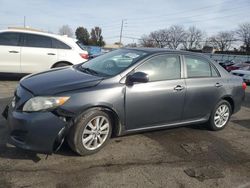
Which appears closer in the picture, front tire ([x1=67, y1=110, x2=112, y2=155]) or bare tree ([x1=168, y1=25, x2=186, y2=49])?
front tire ([x1=67, y1=110, x2=112, y2=155])

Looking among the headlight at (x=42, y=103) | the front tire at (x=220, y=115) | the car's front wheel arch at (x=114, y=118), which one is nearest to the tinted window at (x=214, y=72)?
the front tire at (x=220, y=115)

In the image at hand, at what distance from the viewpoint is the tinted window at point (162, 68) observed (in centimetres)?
450

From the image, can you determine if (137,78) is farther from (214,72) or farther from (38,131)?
(214,72)

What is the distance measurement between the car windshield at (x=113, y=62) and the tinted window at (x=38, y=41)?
453 cm

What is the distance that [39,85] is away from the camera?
3.89 m

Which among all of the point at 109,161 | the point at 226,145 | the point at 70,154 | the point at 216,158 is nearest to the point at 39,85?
the point at 70,154

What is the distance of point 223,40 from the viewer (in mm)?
90938

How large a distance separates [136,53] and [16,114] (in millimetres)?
2136

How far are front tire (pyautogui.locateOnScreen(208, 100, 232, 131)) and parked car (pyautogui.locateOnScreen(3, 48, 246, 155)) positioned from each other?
2 centimetres

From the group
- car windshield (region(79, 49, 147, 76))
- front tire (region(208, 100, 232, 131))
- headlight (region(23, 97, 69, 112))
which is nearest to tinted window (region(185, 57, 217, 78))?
front tire (region(208, 100, 232, 131))

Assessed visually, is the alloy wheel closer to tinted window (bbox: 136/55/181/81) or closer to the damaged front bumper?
tinted window (bbox: 136/55/181/81)

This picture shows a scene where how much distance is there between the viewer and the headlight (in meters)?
3.59

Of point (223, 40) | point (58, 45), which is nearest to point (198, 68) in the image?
point (58, 45)

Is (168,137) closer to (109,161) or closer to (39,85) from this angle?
(109,161)
